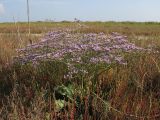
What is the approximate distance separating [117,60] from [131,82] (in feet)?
1.42

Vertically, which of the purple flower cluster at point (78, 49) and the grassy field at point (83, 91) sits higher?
the purple flower cluster at point (78, 49)

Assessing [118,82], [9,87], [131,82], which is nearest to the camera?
[118,82]

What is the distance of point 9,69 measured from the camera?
5.86 m

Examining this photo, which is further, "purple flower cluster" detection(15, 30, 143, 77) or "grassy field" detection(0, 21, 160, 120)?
"purple flower cluster" detection(15, 30, 143, 77)

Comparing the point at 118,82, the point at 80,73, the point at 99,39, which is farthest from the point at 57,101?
the point at 99,39

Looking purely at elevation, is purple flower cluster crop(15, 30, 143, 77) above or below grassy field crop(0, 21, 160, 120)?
above

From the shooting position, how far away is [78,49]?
4.61 meters

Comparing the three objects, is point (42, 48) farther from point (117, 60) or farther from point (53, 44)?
point (117, 60)

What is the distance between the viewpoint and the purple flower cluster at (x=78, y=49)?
4.59m

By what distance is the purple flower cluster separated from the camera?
4594 millimetres

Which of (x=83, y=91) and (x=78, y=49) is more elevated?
(x=78, y=49)

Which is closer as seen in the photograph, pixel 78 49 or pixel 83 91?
pixel 83 91

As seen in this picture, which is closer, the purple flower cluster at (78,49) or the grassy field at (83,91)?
the grassy field at (83,91)

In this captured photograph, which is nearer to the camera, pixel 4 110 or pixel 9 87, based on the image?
pixel 4 110
